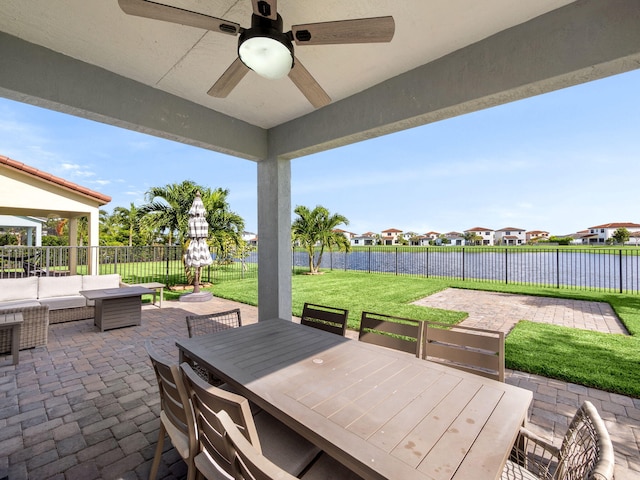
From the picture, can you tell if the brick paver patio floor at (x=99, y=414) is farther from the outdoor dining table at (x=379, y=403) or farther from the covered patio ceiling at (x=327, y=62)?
the covered patio ceiling at (x=327, y=62)

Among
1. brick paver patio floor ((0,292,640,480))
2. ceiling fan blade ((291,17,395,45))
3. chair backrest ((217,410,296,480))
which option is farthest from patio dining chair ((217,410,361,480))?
ceiling fan blade ((291,17,395,45))

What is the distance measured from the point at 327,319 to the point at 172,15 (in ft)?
8.33

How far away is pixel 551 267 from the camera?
33.1 ft

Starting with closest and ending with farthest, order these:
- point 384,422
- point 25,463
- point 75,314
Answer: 1. point 384,422
2. point 25,463
3. point 75,314

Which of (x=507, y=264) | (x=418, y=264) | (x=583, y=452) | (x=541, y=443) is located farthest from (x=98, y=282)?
(x=507, y=264)

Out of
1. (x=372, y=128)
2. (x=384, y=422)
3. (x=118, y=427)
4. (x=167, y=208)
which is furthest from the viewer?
(x=167, y=208)

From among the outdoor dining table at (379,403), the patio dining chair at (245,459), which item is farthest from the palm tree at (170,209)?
the patio dining chair at (245,459)

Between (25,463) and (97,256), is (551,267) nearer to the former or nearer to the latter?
(25,463)

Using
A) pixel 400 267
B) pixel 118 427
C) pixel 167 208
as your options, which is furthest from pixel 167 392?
pixel 400 267

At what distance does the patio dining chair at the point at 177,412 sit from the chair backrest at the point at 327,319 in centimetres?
141

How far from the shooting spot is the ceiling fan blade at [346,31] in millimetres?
1558

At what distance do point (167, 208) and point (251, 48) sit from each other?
8987mm

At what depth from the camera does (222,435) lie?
1.06 metres

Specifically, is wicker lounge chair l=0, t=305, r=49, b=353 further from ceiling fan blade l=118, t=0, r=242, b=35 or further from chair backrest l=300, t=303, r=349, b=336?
ceiling fan blade l=118, t=0, r=242, b=35
